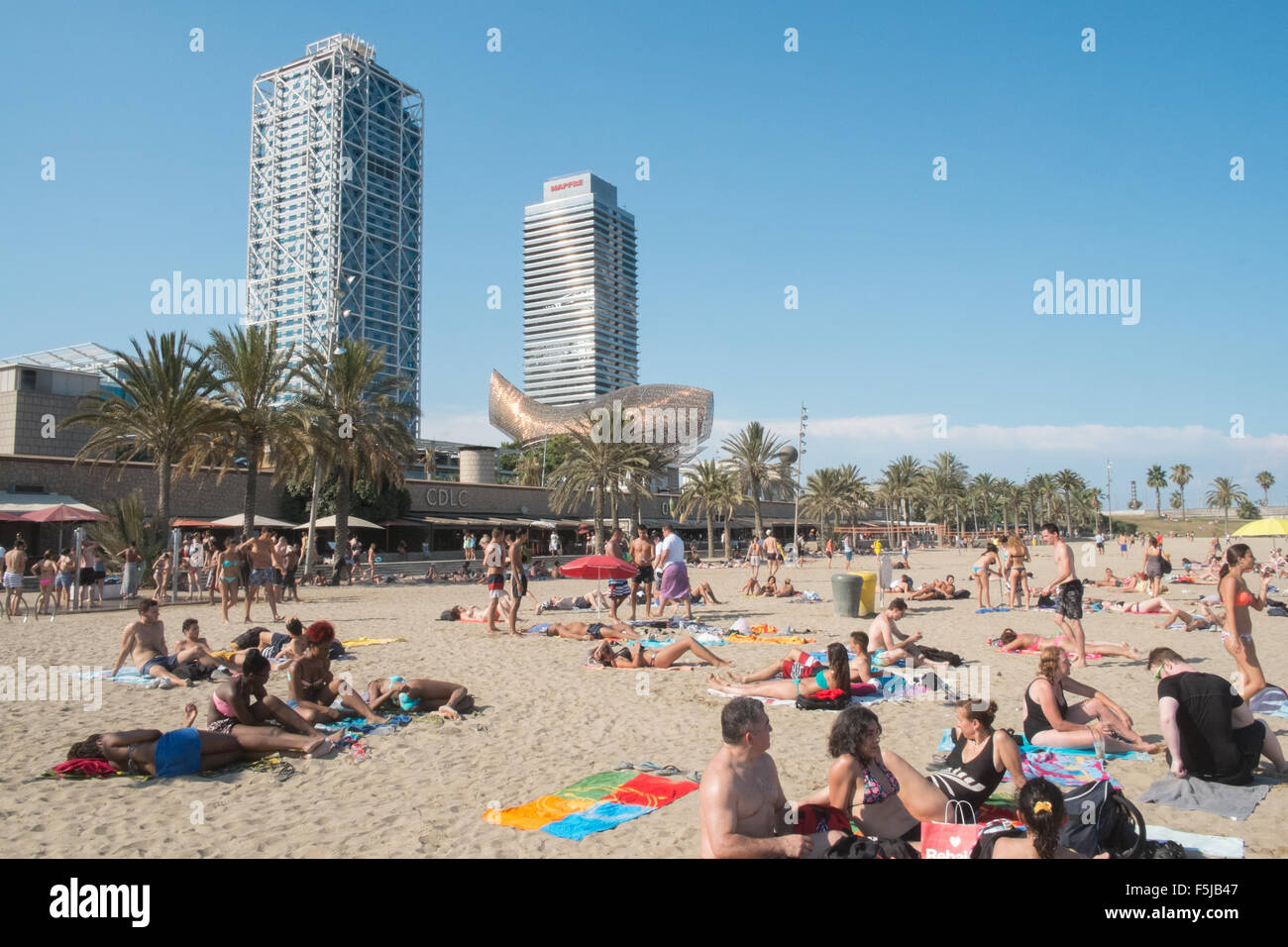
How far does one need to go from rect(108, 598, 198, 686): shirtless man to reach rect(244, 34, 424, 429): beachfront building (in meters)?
109

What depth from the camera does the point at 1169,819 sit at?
14.2 feet

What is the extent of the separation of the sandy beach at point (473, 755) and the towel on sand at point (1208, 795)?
2.6 inches

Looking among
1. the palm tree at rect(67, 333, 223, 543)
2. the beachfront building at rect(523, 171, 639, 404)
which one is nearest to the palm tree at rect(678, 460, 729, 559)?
the palm tree at rect(67, 333, 223, 543)

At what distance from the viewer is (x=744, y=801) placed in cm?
336

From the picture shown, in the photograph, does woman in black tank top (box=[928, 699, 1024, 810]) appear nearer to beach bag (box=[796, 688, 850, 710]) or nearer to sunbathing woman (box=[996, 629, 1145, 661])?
beach bag (box=[796, 688, 850, 710])

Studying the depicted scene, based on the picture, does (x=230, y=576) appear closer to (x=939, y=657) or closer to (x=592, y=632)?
(x=592, y=632)

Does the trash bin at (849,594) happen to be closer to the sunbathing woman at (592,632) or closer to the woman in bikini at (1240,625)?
the sunbathing woman at (592,632)

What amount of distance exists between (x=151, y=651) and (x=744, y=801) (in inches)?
291

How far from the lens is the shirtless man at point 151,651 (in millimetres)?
8008

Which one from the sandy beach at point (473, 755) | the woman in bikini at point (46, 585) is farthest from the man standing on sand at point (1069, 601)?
the woman in bikini at point (46, 585)

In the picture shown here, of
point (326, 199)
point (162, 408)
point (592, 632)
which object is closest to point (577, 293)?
point (326, 199)

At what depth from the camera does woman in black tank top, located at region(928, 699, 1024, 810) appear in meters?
4.13
